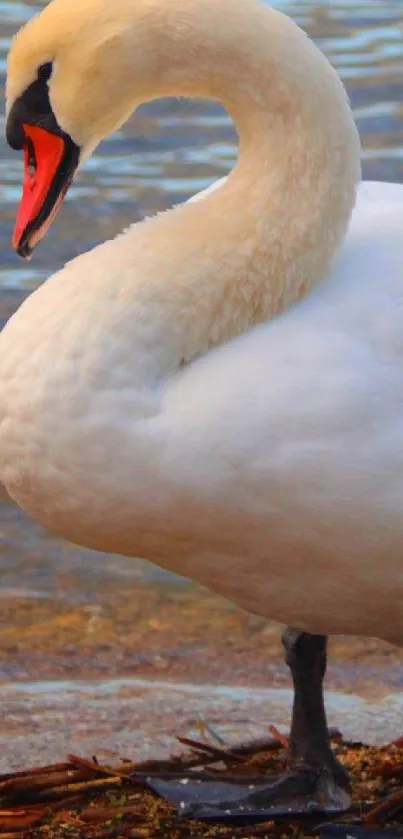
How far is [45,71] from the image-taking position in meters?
3.29

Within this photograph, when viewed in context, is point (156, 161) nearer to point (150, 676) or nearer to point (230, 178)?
point (150, 676)

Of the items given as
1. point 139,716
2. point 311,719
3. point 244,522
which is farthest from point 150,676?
point 244,522

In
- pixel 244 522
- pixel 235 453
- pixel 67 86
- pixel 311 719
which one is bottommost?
pixel 311 719

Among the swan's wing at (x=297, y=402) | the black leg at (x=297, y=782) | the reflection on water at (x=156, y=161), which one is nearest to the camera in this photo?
the swan's wing at (x=297, y=402)

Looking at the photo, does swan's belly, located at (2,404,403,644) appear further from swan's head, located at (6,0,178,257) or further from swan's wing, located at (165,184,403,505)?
swan's head, located at (6,0,178,257)

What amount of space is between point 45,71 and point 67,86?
5 centimetres

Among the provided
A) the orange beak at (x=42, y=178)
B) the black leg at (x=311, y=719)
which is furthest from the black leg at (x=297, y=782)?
the orange beak at (x=42, y=178)

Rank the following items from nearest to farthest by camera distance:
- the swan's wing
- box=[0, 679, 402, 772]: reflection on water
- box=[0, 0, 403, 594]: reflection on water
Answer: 1. the swan's wing
2. box=[0, 679, 402, 772]: reflection on water
3. box=[0, 0, 403, 594]: reflection on water


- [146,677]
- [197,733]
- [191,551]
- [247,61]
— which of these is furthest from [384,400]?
[146,677]

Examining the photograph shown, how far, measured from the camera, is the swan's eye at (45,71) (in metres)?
3.28

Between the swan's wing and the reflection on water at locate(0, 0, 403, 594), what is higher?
the reflection on water at locate(0, 0, 403, 594)

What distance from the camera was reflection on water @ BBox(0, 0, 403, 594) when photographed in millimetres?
6936

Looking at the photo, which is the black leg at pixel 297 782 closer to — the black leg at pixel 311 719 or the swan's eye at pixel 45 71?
the black leg at pixel 311 719

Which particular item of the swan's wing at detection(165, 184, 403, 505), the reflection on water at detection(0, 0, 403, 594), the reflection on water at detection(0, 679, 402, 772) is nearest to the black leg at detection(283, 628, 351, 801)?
the reflection on water at detection(0, 679, 402, 772)
